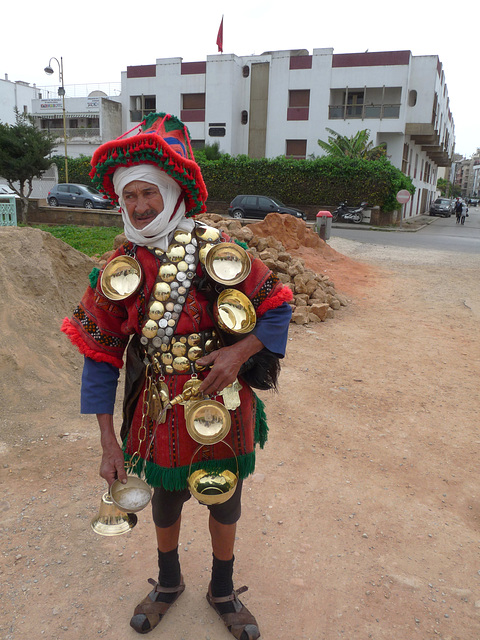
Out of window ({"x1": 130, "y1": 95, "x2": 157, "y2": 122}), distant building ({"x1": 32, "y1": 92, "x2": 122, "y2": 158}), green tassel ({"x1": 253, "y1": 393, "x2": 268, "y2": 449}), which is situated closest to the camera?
green tassel ({"x1": 253, "y1": 393, "x2": 268, "y2": 449})

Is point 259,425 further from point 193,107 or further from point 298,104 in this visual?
point 193,107

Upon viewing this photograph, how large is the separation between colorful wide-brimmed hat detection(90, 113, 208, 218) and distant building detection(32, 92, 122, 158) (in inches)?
1300

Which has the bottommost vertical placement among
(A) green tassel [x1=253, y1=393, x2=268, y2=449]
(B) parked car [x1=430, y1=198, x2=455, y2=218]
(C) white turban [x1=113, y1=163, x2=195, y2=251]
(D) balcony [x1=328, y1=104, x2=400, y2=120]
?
(A) green tassel [x1=253, y1=393, x2=268, y2=449]

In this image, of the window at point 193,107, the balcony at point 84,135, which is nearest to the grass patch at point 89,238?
the window at point 193,107

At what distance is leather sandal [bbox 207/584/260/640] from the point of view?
1.96 metres

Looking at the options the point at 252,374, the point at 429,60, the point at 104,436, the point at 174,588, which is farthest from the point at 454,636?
the point at 429,60

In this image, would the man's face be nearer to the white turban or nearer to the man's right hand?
the white turban

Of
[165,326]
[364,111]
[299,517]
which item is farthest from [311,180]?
[165,326]

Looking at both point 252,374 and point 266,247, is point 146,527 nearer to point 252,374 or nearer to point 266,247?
point 252,374

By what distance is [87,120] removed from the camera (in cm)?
3553

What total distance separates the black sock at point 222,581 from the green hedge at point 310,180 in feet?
77.4

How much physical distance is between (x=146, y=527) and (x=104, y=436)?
1118 mm

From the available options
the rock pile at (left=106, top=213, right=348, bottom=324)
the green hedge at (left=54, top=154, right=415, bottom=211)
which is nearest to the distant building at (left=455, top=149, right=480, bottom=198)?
the green hedge at (left=54, top=154, right=415, bottom=211)

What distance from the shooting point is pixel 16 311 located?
14.7 feet
